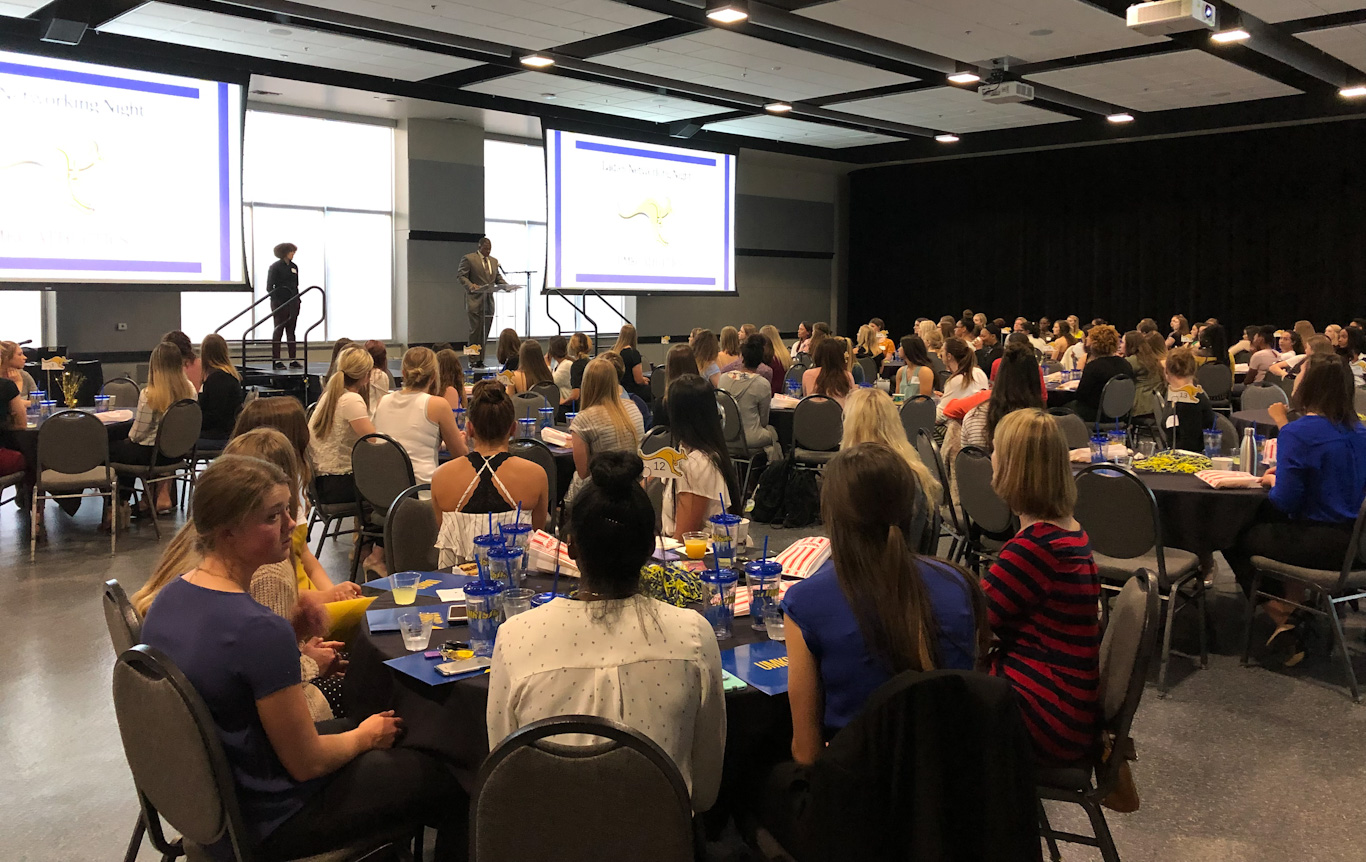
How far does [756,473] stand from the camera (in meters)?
7.93

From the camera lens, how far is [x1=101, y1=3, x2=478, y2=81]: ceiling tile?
9156mm

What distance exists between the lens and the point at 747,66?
11.4 meters

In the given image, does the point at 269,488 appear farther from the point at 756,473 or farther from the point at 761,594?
the point at 756,473

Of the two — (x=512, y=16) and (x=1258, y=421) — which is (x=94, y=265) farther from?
(x=1258, y=421)

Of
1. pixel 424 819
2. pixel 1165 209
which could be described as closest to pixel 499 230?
pixel 1165 209

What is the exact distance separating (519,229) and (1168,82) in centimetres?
899

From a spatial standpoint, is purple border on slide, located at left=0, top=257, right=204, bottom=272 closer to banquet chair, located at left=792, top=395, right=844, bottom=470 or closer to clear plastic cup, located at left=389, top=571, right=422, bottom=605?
banquet chair, located at left=792, top=395, right=844, bottom=470

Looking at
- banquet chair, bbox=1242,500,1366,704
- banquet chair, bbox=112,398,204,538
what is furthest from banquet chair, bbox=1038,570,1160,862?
banquet chair, bbox=112,398,204,538

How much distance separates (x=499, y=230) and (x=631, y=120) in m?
2.53

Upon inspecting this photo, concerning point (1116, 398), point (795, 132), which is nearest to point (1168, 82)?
point (795, 132)

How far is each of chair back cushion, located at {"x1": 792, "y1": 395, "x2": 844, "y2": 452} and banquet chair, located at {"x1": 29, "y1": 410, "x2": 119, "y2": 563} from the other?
431cm

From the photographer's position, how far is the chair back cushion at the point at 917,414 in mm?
7152

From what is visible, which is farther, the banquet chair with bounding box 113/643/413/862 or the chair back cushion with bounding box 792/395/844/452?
the chair back cushion with bounding box 792/395/844/452

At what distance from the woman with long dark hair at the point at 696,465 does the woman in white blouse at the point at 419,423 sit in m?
1.85
